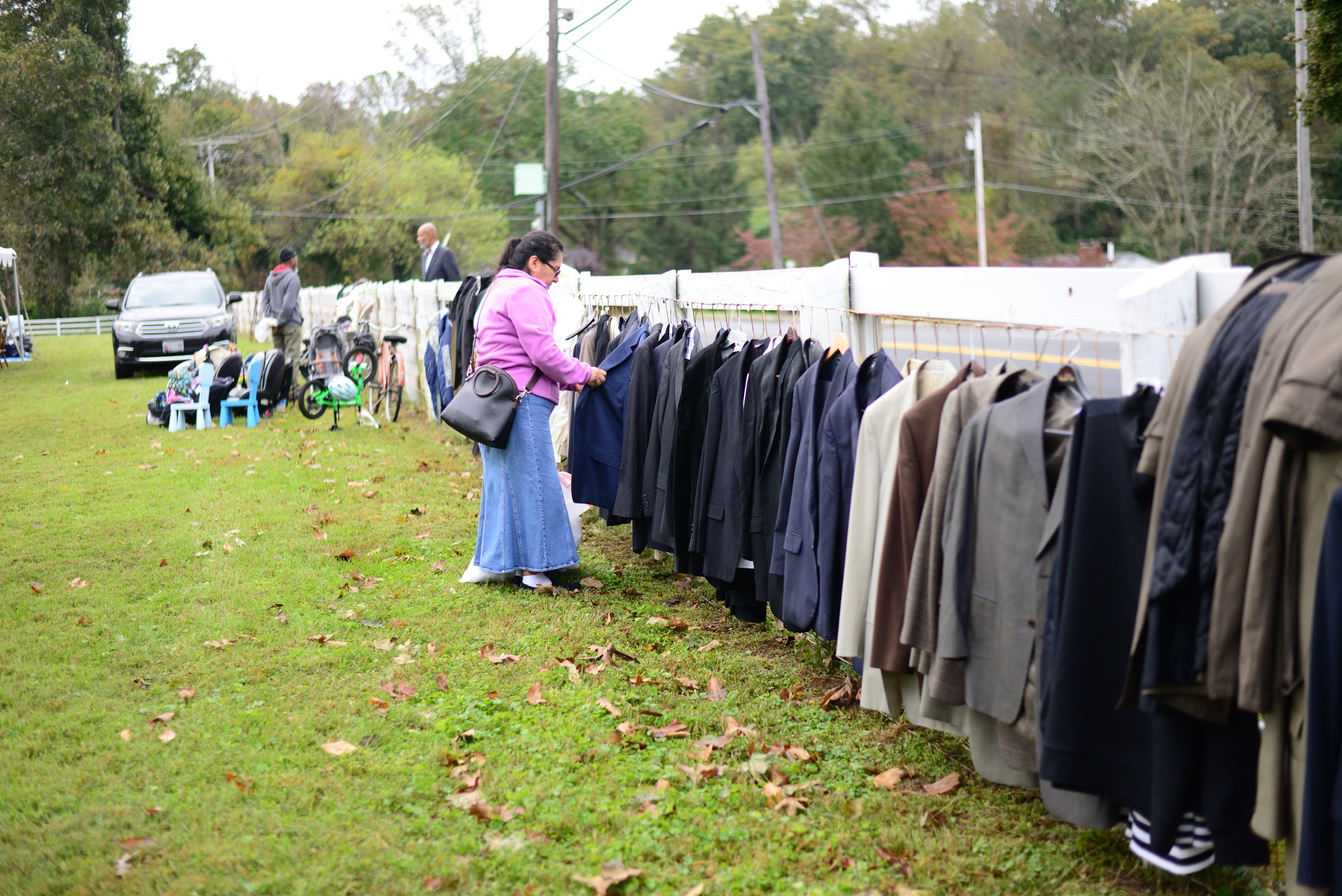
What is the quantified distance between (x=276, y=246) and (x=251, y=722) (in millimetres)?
51285

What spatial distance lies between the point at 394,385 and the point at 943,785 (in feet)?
38.2

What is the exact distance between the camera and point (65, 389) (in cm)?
1847

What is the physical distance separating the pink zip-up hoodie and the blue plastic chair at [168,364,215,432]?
810cm

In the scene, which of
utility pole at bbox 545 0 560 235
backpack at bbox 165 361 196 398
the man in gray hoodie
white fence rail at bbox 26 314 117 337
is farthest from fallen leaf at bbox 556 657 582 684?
white fence rail at bbox 26 314 117 337

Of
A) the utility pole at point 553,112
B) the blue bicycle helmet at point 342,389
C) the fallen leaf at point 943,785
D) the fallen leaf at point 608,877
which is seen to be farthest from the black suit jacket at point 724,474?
the utility pole at point 553,112

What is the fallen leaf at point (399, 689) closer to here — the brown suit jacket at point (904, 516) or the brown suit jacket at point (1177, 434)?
the brown suit jacket at point (904, 516)

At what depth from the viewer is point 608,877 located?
10.8ft

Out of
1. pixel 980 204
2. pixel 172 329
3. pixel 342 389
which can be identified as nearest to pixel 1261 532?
pixel 342 389

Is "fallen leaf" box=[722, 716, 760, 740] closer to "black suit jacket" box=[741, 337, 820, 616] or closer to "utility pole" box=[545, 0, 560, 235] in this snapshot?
"black suit jacket" box=[741, 337, 820, 616]

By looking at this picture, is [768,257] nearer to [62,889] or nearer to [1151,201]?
[1151,201]

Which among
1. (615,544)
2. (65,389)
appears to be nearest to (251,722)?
(615,544)

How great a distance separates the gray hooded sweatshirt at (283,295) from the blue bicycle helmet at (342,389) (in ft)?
11.4

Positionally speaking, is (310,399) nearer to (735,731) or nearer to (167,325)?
(167,325)

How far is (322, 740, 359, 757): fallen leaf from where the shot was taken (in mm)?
4184
